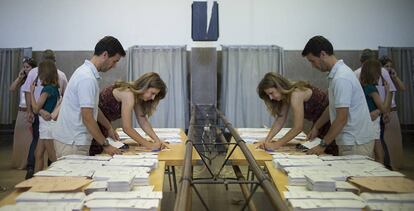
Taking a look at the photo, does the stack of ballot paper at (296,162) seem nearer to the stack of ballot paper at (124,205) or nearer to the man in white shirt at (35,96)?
the stack of ballot paper at (124,205)

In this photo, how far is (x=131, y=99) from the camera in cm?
310

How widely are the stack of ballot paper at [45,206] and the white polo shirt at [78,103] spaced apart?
3.33ft

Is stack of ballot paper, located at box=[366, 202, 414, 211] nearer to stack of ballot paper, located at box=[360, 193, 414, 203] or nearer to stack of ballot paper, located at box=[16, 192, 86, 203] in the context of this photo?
stack of ballot paper, located at box=[360, 193, 414, 203]

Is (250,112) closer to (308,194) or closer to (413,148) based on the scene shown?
(413,148)

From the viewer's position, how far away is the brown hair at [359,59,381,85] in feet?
12.3

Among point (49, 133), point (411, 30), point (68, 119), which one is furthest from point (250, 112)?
point (68, 119)

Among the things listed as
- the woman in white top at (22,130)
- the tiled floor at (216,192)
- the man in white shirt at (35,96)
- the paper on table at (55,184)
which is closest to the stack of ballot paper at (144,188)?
the paper on table at (55,184)

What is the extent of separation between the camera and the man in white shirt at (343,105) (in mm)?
A: 2588

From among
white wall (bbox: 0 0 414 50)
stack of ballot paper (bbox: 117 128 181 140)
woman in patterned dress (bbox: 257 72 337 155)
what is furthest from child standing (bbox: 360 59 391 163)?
white wall (bbox: 0 0 414 50)

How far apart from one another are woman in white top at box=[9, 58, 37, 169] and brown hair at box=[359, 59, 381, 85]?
3.36 meters

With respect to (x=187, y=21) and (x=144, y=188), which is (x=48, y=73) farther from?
(x=187, y=21)

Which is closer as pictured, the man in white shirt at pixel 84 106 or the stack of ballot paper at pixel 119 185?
the stack of ballot paper at pixel 119 185

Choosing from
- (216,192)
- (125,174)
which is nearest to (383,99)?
(216,192)

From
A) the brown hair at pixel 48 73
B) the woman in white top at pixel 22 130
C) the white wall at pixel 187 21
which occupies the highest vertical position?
the white wall at pixel 187 21
